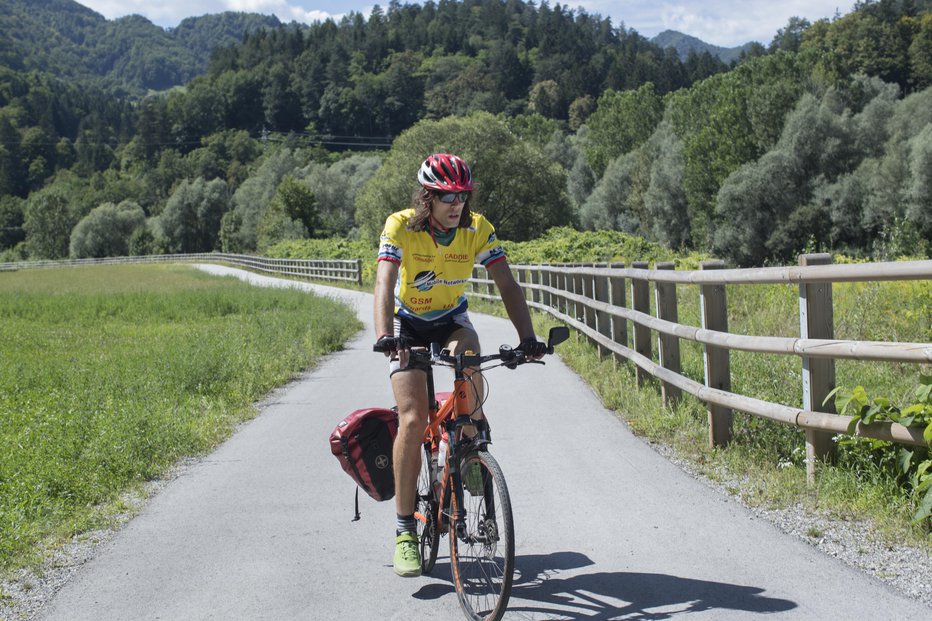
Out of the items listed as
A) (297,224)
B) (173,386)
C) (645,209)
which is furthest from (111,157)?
(173,386)

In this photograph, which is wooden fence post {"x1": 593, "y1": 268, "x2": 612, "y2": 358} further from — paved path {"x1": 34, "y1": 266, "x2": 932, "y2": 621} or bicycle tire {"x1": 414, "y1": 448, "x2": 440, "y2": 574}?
bicycle tire {"x1": 414, "y1": 448, "x2": 440, "y2": 574}

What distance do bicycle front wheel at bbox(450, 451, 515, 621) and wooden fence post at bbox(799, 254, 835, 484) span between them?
2.25m

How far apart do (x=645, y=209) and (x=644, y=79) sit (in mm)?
86680

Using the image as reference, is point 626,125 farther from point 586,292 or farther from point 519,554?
point 519,554

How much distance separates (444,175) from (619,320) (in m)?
6.43

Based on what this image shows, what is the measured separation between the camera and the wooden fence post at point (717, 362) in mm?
6578

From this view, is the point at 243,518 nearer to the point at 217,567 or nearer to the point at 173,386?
the point at 217,567

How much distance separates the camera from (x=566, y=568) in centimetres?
455

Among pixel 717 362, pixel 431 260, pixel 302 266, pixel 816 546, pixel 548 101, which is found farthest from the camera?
pixel 548 101

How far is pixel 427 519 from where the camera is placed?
4.46m

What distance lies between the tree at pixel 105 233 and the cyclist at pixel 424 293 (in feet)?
428

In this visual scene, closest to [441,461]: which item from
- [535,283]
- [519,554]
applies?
[519,554]

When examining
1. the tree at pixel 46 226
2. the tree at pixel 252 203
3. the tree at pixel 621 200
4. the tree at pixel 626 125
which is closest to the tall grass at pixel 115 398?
the tree at pixel 621 200

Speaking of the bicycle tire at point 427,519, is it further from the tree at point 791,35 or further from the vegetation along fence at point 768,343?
Result: the tree at point 791,35
